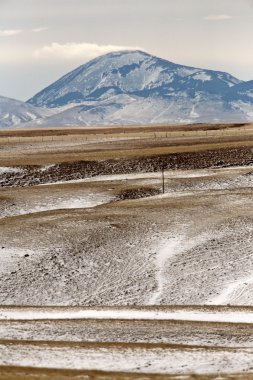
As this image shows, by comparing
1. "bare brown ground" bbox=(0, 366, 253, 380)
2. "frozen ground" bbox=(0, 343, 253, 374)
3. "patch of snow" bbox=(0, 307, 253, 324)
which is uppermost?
"bare brown ground" bbox=(0, 366, 253, 380)

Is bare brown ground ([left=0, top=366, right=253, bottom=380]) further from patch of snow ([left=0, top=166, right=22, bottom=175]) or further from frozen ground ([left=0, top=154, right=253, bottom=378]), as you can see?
patch of snow ([left=0, top=166, right=22, bottom=175])

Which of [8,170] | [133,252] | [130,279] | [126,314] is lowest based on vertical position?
[8,170]

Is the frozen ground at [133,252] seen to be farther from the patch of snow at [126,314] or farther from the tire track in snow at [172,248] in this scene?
the patch of snow at [126,314]

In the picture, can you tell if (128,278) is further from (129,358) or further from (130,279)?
(129,358)

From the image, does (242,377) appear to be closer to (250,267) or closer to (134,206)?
(250,267)

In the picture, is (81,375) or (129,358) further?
(129,358)

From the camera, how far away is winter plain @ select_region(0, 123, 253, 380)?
26469 mm

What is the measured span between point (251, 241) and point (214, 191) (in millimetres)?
15606

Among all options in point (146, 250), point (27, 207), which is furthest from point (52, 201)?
point (146, 250)

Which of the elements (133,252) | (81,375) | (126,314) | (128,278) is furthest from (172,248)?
(81,375)

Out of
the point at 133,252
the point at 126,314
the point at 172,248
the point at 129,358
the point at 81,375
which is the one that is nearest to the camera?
the point at 81,375

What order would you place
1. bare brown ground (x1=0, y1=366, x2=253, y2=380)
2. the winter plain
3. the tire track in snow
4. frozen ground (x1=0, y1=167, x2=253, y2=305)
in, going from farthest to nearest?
the tire track in snow → frozen ground (x1=0, y1=167, x2=253, y2=305) → the winter plain → bare brown ground (x1=0, y1=366, x2=253, y2=380)

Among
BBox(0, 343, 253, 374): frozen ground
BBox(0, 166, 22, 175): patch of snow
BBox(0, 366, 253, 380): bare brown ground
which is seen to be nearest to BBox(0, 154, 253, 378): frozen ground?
BBox(0, 343, 253, 374): frozen ground

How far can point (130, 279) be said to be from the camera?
46.4 m
